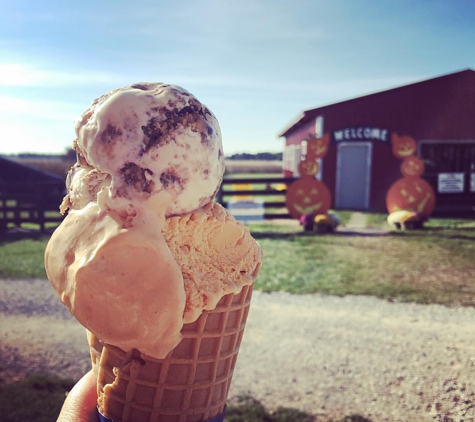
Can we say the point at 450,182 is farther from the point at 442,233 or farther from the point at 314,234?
the point at 314,234

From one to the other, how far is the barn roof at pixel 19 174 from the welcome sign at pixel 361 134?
8.93 meters

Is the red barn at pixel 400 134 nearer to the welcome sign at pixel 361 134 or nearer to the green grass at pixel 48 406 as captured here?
the welcome sign at pixel 361 134

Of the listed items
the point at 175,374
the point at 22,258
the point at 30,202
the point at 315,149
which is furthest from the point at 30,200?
the point at 175,374

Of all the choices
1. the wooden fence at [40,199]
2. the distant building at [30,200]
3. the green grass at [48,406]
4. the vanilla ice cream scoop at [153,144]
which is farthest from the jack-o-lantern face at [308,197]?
the vanilla ice cream scoop at [153,144]

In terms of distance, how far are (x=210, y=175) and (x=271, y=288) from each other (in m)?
4.44

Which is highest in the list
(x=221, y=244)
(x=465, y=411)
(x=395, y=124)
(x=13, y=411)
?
(x=395, y=124)

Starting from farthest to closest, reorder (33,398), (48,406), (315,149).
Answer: (315,149)
(33,398)
(48,406)

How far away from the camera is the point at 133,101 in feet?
4.56

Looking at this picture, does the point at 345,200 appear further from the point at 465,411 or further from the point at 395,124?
the point at 465,411

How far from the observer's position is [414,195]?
10273 millimetres

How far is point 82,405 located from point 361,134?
46.3ft

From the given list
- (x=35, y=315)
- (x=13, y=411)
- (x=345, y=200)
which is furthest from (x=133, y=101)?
(x=345, y=200)

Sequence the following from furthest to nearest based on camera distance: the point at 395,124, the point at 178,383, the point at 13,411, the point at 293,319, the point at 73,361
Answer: the point at 395,124 → the point at 293,319 → the point at 73,361 → the point at 13,411 → the point at 178,383

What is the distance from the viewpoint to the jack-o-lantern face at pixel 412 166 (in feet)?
33.7
